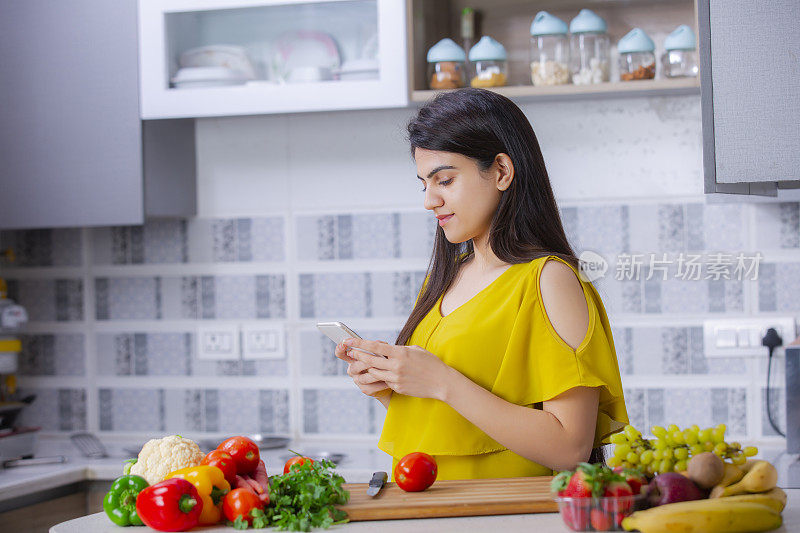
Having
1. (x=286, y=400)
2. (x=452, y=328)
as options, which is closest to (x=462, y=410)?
(x=452, y=328)

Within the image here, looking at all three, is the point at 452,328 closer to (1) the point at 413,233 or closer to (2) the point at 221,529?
(2) the point at 221,529

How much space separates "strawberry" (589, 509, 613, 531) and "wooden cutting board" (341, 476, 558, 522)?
0.12 meters

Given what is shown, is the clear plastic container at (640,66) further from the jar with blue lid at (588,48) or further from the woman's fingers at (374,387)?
the woman's fingers at (374,387)

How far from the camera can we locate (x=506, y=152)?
1536mm

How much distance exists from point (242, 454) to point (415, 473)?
0.84 ft

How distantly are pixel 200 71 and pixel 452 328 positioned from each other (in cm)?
127

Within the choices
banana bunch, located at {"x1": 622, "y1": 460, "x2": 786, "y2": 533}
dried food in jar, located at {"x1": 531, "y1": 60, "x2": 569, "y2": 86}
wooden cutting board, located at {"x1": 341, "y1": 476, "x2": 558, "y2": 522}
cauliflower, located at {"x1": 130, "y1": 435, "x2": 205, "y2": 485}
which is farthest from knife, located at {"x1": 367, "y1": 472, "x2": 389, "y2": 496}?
dried food in jar, located at {"x1": 531, "y1": 60, "x2": 569, "y2": 86}

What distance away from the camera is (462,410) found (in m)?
1.42

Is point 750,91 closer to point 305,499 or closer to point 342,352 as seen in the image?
point 342,352

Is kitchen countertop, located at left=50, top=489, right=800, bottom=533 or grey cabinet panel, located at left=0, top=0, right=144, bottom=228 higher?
grey cabinet panel, located at left=0, top=0, right=144, bottom=228

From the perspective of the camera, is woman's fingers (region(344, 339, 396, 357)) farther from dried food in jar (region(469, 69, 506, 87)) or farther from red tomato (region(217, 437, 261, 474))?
dried food in jar (region(469, 69, 506, 87))

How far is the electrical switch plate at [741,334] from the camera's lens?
2402mm

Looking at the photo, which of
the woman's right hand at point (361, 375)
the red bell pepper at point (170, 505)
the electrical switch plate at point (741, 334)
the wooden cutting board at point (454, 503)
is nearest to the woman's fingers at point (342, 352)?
the woman's right hand at point (361, 375)

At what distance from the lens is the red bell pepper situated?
→ 115 centimetres
